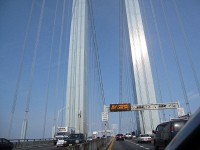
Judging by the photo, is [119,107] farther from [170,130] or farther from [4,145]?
[170,130]

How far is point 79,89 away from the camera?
52000 mm

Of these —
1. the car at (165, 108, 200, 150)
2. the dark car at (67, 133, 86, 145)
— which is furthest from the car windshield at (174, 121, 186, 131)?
the dark car at (67, 133, 86, 145)

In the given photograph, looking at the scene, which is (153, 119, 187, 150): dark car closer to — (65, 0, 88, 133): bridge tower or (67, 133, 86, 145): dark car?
(67, 133, 86, 145): dark car

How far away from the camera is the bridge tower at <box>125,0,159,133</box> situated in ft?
166

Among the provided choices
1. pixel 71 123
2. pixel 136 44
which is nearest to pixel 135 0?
pixel 136 44

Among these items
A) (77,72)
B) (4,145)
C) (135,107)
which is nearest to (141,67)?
(135,107)

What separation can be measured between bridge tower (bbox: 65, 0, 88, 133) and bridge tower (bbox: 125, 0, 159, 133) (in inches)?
495

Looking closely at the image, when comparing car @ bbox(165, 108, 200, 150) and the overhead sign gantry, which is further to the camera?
Answer: the overhead sign gantry

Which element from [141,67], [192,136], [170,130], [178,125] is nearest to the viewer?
[192,136]

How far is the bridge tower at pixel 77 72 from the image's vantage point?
49.8 metres

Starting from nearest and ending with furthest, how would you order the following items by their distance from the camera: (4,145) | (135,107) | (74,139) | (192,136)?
(192,136) → (4,145) → (74,139) → (135,107)

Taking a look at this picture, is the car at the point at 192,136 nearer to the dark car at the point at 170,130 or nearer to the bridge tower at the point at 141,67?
the dark car at the point at 170,130

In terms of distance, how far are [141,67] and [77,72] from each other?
15.7m

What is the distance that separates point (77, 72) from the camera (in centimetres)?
5303
